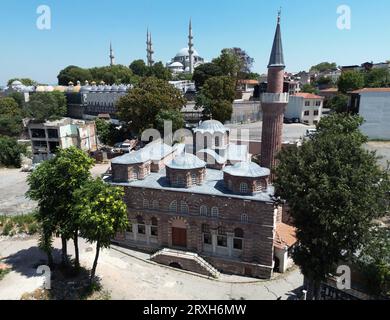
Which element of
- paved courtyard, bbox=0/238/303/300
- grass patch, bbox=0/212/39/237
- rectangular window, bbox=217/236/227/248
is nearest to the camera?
paved courtyard, bbox=0/238/303/300

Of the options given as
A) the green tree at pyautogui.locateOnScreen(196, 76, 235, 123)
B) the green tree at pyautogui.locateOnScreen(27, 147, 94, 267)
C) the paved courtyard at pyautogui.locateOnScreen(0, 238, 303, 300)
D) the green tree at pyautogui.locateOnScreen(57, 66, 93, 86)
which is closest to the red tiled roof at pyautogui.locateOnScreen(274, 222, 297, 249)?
the paved courtyard at pyautogui.locateOnScreen(0, 238, 303, 300)

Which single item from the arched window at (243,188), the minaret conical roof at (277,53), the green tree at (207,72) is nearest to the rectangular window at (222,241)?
the arched window at (243,188)

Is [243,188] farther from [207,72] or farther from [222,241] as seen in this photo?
[207,72]

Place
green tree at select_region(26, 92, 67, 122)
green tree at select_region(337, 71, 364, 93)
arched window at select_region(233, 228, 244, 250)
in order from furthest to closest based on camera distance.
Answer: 1. green tree at select_region(26, 92, 67, 122)
2. green tree at select_region(337, 71, 364, 93)
3. arched window at select_region(233, 228, 244, 250)

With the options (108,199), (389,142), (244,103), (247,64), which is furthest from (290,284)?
(247,64)

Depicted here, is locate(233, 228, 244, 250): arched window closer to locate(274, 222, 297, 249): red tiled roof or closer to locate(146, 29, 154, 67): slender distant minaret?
locate(274, 222, 297, 249): red tiled roof

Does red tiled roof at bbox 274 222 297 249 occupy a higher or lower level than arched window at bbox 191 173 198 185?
lower

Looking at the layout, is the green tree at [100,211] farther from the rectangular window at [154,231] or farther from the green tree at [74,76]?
the green tree at [74,76]
